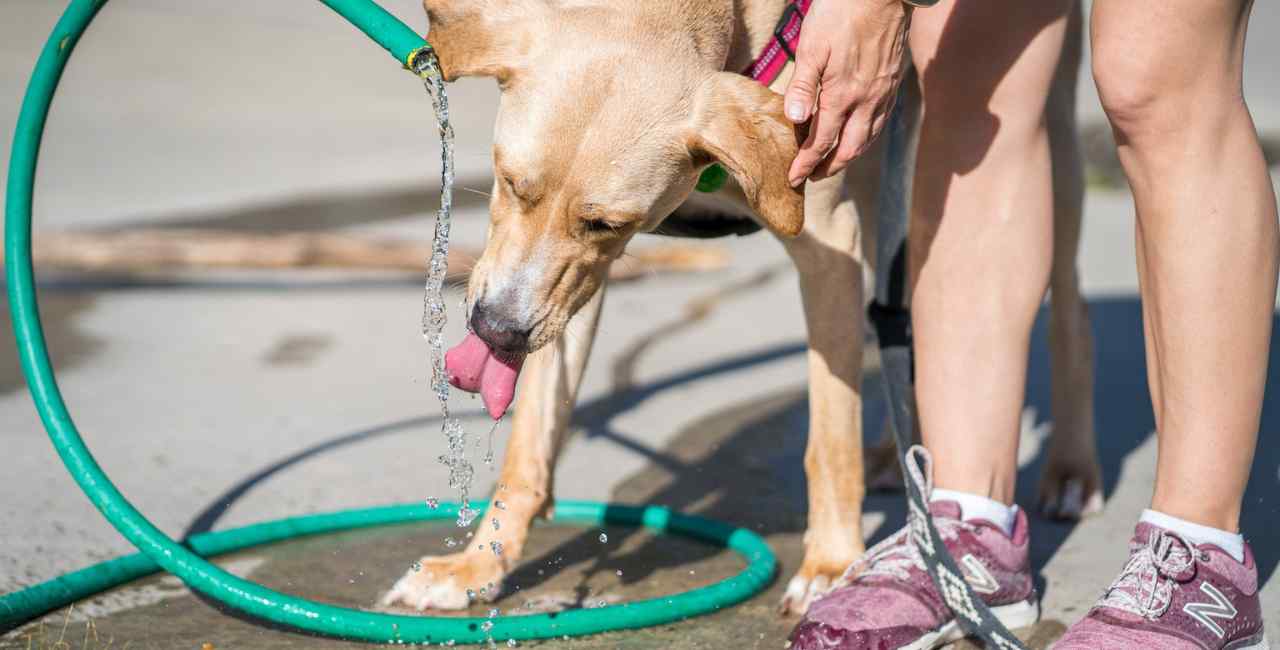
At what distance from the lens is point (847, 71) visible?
216 cm

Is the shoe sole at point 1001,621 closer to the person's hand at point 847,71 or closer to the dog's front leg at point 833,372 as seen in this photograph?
the dog's front leg at point 833,372

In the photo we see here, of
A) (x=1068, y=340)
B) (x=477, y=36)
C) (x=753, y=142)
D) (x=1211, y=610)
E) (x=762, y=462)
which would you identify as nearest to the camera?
(x=1211, y=610)

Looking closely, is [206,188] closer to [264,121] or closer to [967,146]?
[264,121]

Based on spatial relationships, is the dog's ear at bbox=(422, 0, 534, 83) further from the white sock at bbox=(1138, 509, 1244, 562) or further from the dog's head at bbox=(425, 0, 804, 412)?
the white sock at bbox=(1138, 509, 1244, 562)

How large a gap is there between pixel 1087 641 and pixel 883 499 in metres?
1.27

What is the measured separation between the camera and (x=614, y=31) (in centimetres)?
251

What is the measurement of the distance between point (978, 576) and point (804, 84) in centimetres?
97

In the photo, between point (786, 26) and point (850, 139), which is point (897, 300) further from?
point (850, 139)

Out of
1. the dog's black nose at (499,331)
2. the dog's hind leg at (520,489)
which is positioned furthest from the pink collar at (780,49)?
the dog's black nose at (499,331)

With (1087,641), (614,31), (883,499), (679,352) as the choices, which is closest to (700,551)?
(883,499)

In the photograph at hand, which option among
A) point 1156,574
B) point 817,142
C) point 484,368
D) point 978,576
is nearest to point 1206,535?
point 1156,574

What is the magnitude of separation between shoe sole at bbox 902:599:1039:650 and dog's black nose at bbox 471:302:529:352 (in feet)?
2.86

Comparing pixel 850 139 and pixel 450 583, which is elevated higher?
pixel 850 139

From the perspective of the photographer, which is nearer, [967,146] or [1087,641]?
[1087,641]
